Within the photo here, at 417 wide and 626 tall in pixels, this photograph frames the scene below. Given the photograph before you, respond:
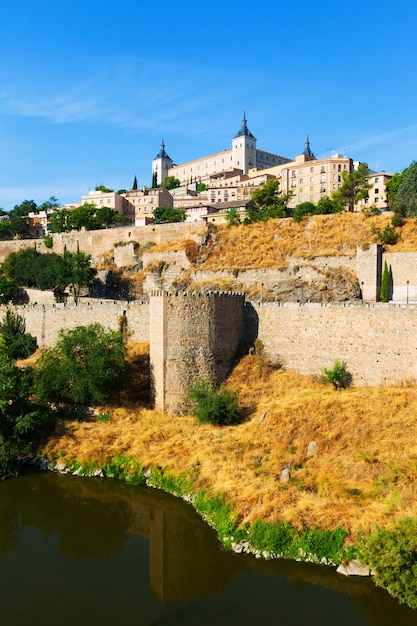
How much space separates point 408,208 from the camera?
123ft

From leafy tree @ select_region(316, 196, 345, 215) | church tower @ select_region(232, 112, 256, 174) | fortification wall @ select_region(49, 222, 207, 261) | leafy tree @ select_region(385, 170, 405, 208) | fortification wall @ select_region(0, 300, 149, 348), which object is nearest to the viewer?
fortification wall @ select_region(0, 300, 149, 348)

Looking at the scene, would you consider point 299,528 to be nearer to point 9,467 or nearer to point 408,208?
point 9,467

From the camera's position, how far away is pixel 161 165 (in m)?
109

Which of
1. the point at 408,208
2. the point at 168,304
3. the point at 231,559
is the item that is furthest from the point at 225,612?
the point at 408,208

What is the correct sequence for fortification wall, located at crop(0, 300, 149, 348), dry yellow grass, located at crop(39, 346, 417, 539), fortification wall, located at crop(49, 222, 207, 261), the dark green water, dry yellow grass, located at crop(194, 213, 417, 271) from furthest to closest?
fortification wall, located at crop(49, 222, 207, 261), dry yellow grass, located at crop(194, 213, 417, 271), fortification wall, located at crop(0, 300, 149, 348), dry yellow grass, located at crop(39, 346, 417, 539), the dark green water

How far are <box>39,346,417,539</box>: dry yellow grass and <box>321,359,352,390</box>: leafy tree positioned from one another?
0.55 meters

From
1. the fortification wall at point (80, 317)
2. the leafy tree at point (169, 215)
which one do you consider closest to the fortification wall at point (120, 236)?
the leafy tree at point (169, 215)

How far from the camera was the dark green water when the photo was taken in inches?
443

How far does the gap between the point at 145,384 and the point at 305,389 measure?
23.3 feet

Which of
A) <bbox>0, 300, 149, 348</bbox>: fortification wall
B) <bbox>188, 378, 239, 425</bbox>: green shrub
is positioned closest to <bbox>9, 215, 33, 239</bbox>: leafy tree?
<bbox>0, 300, 149, 348</bbox>: fortification wall

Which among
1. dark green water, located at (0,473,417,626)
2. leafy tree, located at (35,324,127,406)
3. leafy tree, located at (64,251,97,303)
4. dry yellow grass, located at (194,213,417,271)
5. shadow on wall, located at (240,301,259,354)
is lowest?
dark green water, located at (0,473,417,626)

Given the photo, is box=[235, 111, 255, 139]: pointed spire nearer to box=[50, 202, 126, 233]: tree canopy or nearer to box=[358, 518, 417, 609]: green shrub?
box=[50, 202, 126, 233]: tree canopy

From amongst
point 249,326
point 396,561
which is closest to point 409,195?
point 249,326

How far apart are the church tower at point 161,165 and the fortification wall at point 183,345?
293 ft
